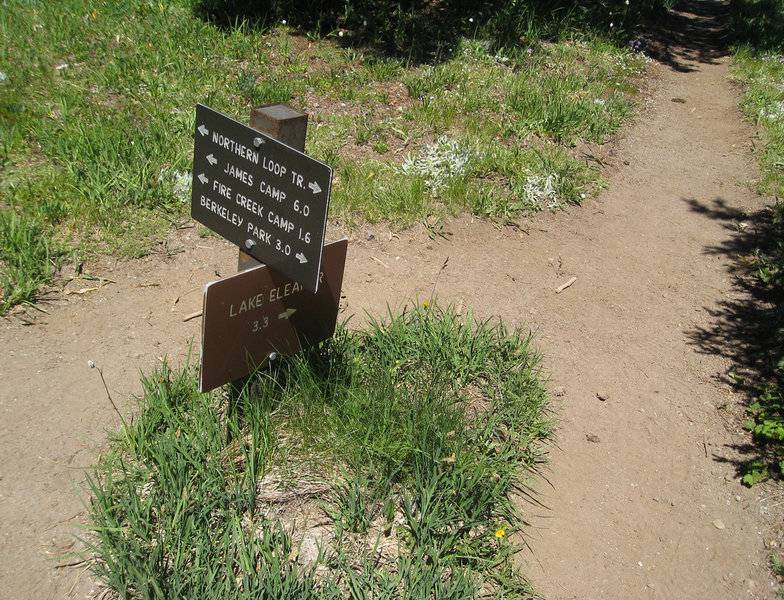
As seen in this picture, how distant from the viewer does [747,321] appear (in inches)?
195

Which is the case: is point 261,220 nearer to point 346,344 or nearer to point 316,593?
point 346,344

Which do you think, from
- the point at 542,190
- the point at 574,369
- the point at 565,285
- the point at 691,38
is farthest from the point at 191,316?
the point at 691,38

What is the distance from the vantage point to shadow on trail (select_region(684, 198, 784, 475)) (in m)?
4.39

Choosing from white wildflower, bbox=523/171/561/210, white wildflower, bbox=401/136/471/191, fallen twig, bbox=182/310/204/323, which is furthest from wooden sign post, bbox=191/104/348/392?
white wildflower, bbox=523/171/561/210

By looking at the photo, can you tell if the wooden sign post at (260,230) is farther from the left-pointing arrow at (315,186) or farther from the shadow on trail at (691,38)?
the shadow on trail at (691,38)

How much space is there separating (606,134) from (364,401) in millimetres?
5039

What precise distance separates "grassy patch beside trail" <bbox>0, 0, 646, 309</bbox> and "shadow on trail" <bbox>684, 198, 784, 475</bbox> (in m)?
1.34

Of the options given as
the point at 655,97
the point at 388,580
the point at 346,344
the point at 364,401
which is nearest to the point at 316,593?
the point at 388,580

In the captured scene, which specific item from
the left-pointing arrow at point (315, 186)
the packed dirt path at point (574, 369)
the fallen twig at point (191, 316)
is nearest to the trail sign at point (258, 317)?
the left-pointing arrow at point (315, 186)

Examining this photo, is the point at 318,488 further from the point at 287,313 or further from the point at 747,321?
the point at 747,321

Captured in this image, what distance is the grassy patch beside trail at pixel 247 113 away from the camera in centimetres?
511

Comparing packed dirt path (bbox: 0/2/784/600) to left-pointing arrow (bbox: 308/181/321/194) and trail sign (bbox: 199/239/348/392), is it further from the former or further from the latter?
left-pointing arrow (bbox: 308/181/321/194)

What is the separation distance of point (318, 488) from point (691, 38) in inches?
439

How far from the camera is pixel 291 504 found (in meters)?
3.09
